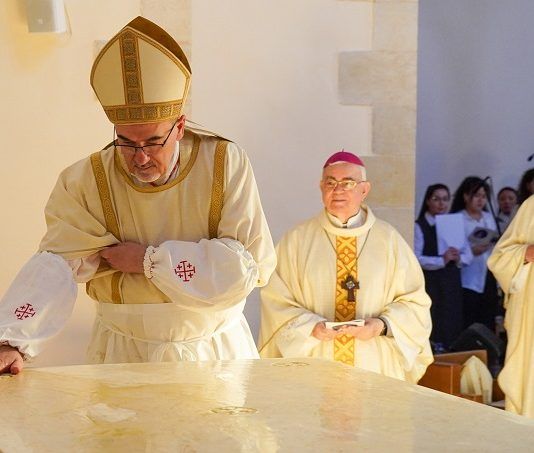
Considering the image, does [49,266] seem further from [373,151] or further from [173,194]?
[373,151]

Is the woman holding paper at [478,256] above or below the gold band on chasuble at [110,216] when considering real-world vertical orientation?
below

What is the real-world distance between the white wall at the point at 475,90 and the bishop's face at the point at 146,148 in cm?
831

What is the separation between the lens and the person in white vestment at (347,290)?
6418mm

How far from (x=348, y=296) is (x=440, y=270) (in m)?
4.19

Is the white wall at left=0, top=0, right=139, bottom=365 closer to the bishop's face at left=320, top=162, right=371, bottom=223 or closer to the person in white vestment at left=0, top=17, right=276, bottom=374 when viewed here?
the bishop's face at left=320, top=162, right=371, bottom=223

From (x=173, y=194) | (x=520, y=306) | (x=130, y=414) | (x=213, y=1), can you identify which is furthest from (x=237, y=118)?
(x=130, y=414)

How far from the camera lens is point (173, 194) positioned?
4070mm

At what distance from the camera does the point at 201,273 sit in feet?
12.5

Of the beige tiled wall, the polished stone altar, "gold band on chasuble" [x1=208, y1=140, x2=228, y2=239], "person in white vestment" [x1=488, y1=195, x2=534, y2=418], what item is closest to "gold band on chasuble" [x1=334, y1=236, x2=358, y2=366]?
the beige tiled wall

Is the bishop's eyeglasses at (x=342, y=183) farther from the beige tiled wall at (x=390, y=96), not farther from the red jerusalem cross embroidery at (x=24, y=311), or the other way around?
the red jerusalem cross embroidery at (x=24, y=311)

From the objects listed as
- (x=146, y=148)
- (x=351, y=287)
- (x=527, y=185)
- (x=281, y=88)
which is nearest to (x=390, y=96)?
(x=281, y=88)

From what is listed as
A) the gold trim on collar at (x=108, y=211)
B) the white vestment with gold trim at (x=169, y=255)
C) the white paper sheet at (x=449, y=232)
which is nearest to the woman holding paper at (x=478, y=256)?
the white paper sheet at (x=449, y=232)

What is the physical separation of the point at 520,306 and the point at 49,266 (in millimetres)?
4475

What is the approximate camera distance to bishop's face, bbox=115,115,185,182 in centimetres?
386
